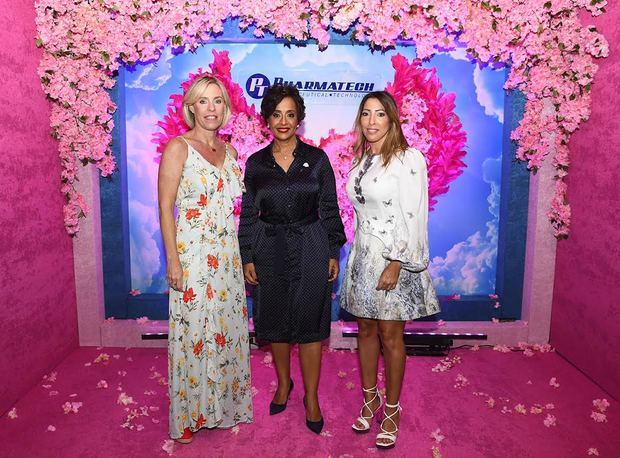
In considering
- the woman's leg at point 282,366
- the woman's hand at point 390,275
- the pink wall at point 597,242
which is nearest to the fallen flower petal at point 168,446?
the woman's leg at point 282,366

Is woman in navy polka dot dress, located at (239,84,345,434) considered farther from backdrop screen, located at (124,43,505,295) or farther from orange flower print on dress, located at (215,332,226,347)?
backdrop screen, located at (124,43,505,295)

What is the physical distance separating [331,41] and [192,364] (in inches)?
102

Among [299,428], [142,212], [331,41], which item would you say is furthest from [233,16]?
[299,428]

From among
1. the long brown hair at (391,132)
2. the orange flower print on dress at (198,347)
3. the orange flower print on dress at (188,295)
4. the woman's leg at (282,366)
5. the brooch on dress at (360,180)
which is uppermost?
the long brown hair at (391,132)

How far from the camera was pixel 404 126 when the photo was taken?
3846mm

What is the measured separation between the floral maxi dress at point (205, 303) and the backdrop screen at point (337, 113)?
136 cm

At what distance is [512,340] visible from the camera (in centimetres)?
412

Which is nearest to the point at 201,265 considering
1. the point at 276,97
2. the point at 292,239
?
the point at 292,239

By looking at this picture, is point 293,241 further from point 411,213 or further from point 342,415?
point 342,415

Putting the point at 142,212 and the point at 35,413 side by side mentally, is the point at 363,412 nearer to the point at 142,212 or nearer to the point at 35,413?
the point at 35,413

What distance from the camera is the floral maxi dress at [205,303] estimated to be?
2605 millimetres

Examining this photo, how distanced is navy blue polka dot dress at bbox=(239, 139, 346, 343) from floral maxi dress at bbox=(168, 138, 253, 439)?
0.42 feet

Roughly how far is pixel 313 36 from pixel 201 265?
2.04 metres

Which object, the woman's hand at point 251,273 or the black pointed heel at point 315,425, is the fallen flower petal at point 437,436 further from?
the woman's hand at point 251,273
